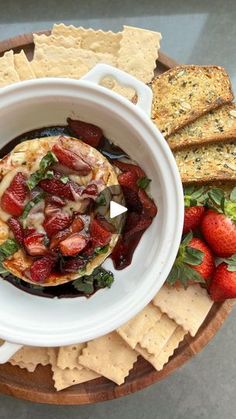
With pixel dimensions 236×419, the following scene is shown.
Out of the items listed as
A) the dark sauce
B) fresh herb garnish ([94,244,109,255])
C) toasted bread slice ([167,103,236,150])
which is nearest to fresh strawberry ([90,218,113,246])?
fresh herb garnish ([94,244,109,255])

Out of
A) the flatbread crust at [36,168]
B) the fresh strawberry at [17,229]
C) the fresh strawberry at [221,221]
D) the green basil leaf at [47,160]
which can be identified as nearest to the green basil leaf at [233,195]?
the fresh strawberry at [221,221]

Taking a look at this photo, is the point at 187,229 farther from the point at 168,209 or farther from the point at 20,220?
the point at 20,220

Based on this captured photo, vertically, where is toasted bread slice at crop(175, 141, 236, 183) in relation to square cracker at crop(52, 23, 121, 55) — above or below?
below

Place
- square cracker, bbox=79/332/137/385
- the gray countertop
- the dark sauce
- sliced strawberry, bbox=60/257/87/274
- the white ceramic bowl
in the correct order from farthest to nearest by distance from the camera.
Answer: the gray countertop
square cracker, bbox=79/332/137/385
the dark sauce
sliced strawberry, bbox=60/257/87/274
the white ceramic bowl

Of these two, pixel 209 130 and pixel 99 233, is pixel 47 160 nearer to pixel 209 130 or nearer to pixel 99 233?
pixel 99 233

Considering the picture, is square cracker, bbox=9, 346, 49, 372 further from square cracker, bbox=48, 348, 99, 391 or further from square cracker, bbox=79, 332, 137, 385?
square cracker, bbox=79, 332, 137, 385

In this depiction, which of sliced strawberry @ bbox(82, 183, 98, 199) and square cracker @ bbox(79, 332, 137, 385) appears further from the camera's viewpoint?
square cracker @ bbox(79, 332, 137, 385)

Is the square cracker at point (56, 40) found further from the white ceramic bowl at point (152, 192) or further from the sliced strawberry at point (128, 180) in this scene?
the sliced strawberry at point (128, 180)
